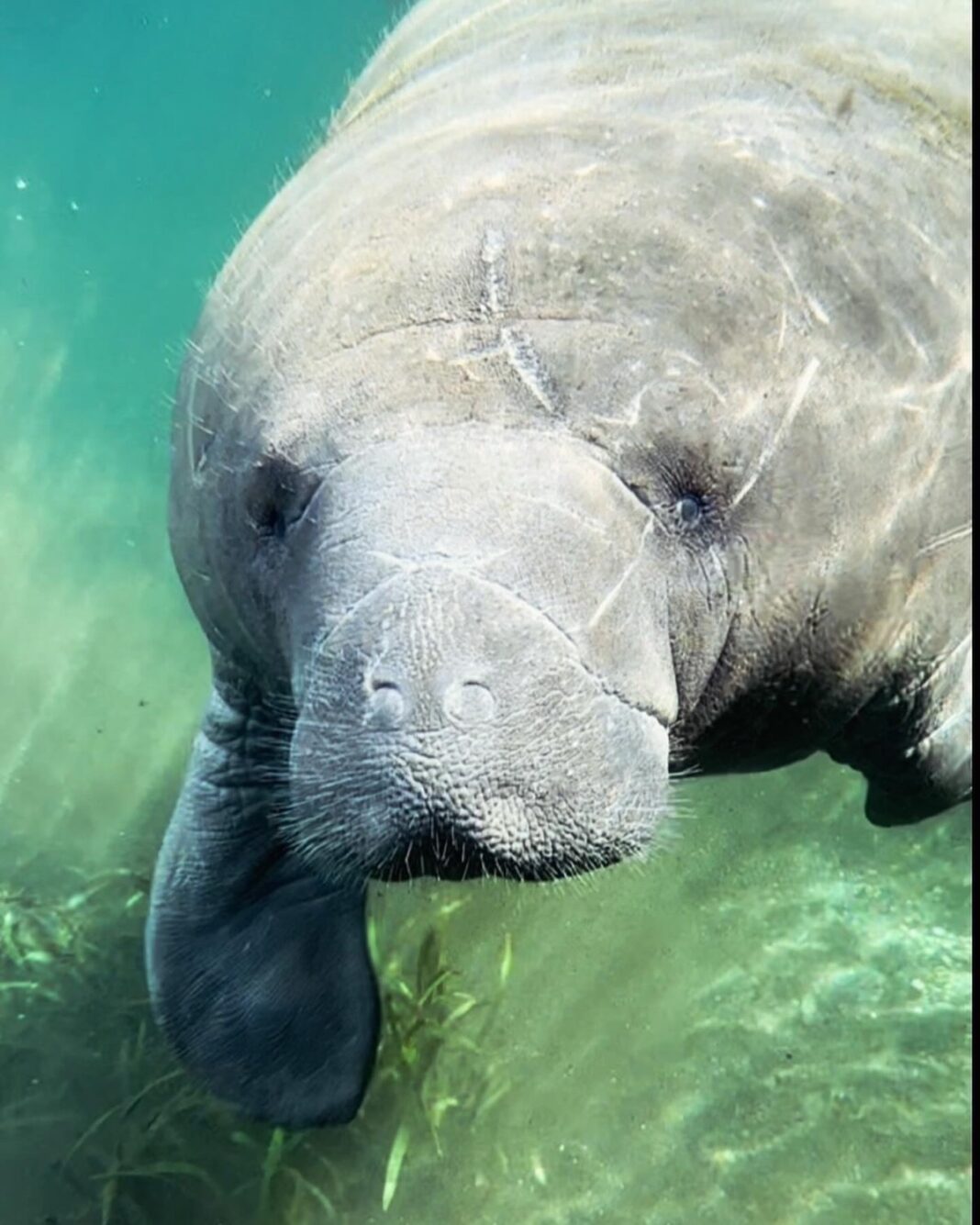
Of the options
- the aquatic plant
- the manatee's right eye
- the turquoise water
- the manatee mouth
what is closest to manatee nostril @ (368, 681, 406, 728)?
→ the manatee mouth

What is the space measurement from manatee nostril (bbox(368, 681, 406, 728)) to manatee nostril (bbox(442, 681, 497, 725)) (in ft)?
0.25

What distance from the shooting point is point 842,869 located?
5617 mm

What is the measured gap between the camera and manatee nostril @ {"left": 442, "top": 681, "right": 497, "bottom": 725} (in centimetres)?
198

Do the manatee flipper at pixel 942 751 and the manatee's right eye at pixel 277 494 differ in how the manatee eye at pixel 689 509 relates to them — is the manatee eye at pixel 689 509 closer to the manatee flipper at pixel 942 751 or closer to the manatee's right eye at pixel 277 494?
the manatee's right eye at pixel 277 494

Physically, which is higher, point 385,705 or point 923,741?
point 385,705

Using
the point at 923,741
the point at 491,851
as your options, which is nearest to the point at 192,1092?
the point at 923,741

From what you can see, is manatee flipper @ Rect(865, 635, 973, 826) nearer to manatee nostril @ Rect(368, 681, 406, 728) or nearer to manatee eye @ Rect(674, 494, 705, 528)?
manatee eye @ Rect(674, 494, 705, 528)

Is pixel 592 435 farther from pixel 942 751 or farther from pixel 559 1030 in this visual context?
pixel 559 1030

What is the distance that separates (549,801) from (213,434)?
4.09ft

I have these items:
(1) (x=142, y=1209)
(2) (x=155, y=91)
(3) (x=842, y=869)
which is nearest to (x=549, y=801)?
(1) (x=142, y=1209)

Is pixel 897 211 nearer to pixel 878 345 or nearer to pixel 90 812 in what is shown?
pixel 878 345

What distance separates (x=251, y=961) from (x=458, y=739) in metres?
2.50

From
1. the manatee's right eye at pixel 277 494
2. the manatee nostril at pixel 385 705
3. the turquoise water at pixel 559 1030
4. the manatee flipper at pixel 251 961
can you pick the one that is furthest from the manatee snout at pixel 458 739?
the manatee flipper at pixel 251 961

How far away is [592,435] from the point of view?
228 cm
